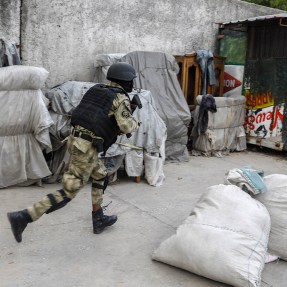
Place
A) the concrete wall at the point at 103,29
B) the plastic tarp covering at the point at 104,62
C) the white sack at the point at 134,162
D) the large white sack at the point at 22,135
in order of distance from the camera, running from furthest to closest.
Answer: the plastic tarp covering at the point at 104,62 → the concrete wall at the point at 103,29 → the white sack at the point at 134,162 → the large white sack at the point at 22,135

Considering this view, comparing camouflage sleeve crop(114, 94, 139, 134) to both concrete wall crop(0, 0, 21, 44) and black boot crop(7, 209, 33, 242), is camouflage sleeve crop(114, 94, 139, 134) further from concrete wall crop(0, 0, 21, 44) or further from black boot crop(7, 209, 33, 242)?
concrete wall crop(0, 0, 21, 44)

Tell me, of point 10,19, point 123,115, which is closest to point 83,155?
point 123,115

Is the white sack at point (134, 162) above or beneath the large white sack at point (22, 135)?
beneath

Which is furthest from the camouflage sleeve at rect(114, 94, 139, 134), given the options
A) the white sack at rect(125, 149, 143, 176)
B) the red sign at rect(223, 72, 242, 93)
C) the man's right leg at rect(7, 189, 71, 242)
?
the red sign at rect(223, 72, 242, 93)

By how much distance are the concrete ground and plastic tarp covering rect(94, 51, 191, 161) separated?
1.12m

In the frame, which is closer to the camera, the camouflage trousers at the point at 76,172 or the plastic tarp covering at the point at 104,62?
the camouflage trousers at the point at 76,172

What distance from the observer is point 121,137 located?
5.14 meters

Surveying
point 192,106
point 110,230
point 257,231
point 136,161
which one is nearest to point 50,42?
point 136,161

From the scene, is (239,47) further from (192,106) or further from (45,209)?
(45,209)

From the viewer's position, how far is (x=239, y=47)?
25.7 ft

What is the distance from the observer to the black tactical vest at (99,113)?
3.41 m

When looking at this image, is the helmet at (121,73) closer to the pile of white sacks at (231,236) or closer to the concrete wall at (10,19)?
the pile of white sacks at (231,236)

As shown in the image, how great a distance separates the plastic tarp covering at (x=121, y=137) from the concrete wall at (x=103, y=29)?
0.84m

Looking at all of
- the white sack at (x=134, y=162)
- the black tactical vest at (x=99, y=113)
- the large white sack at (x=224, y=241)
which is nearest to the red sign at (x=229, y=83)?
the white sack at (x=134, y=162)
